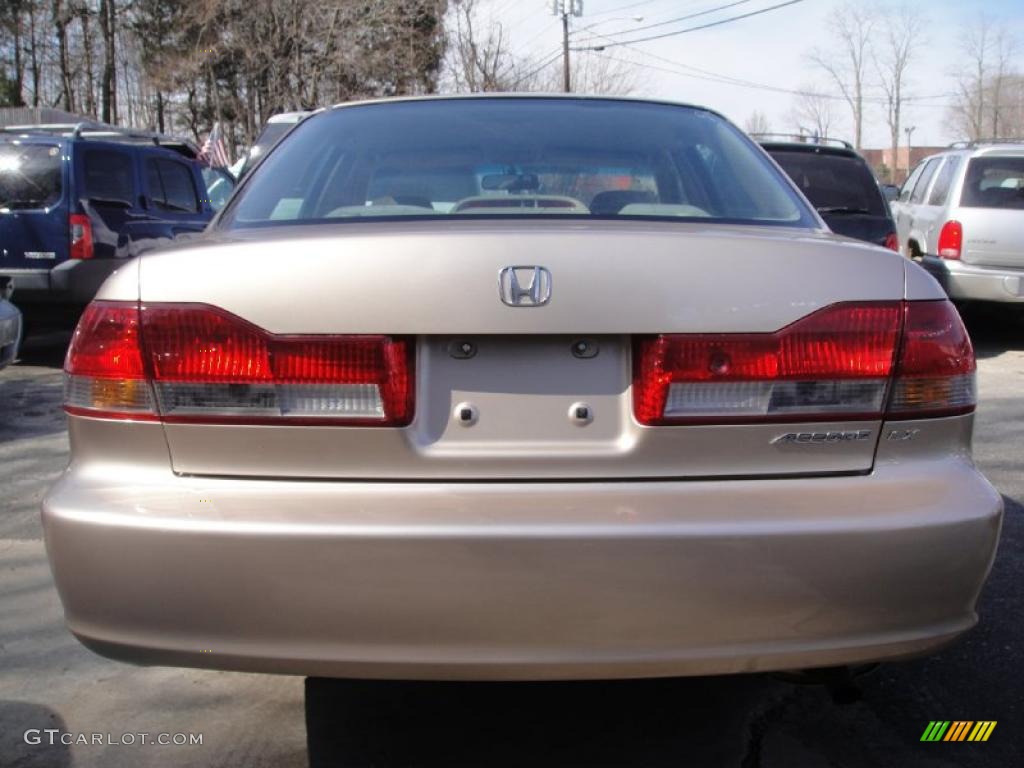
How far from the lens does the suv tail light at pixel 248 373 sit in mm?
2143

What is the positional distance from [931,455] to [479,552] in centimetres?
98

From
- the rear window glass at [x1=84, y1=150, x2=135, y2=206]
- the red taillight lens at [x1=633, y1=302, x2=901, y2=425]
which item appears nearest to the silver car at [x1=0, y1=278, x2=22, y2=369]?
the rear window glass at [x1=84, y1=150, x2=135, y2=206]

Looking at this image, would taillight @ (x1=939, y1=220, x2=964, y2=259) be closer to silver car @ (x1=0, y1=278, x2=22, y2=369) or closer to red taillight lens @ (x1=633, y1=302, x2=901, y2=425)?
silver car @ (x1=0, y1=278, x2=22, y2=369)

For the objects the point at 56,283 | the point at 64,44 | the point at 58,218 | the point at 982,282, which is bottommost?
the point at 982,282

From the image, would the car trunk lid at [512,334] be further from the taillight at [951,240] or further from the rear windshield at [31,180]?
the taillight at [951,240]

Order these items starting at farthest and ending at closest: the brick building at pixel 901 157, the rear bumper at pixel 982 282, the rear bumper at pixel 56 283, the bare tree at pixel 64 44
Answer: the brick building at pixel 901 157 < the bare tree at pixel 64 44 < the rear bumper at pixel 982 282 < the rear bumper at pixel 56 283

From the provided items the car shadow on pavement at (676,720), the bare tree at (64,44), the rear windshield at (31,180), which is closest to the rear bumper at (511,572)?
the car shadow on pavement at (676,720)

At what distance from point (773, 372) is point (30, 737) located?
2.19 metres

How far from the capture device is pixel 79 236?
8.80 metres

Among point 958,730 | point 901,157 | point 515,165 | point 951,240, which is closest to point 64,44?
point 951,240

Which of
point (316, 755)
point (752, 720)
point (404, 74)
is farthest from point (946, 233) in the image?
point (404, 74)

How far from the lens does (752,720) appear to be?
299 cm

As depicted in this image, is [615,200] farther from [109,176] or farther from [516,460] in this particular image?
[109,176]

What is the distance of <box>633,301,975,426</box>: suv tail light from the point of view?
85.0 inches
